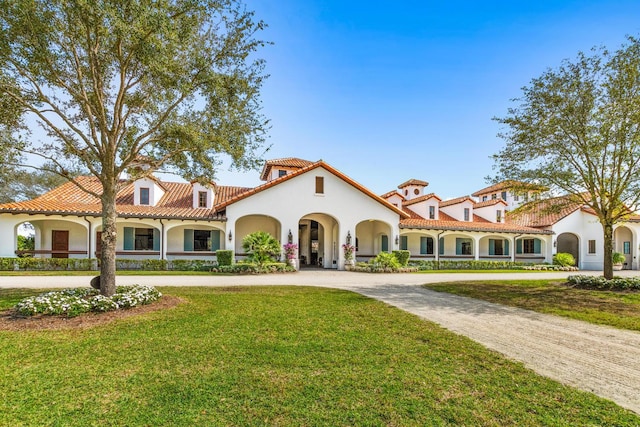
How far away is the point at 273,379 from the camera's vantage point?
14.1 feet

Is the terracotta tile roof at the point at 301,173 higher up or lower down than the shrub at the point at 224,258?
higher up

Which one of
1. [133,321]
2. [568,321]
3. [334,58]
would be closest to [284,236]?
[334,58]

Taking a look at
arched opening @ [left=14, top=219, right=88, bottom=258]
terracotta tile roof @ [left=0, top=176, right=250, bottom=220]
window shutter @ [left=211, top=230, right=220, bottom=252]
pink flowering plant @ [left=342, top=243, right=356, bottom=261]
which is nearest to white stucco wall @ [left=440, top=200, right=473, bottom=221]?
Answer: pink flowering plant @ [left=342, top=243, right=356, bottom=261]

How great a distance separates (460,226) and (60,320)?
2562 cm

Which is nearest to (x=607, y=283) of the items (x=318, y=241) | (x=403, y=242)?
(x=403, y=242)

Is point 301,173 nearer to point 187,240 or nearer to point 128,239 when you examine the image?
point 187,240

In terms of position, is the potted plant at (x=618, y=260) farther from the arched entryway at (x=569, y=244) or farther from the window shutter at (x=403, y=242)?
the window shutter at (x=403, y=242)

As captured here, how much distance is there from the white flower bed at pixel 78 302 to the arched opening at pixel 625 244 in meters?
37.1

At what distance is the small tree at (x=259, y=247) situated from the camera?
763 inches

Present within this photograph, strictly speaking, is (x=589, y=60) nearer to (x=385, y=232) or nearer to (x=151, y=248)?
(x=385, y=232)

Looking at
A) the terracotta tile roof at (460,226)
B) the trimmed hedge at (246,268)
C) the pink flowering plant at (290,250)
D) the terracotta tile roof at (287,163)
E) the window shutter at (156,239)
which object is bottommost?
the trimmed hedge at (246,268)

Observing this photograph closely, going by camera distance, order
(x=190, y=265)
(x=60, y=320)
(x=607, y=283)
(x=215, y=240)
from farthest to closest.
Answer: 1. (x=215, y=240)
2. (x=190, y=265)
3. (x=607, y=283)
4. (x=60, y=320)

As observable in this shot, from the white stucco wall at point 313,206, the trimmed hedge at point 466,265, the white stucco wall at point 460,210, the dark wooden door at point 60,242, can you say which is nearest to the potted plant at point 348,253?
the white stucco wall at point 313,206

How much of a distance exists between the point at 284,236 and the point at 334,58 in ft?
37.7
